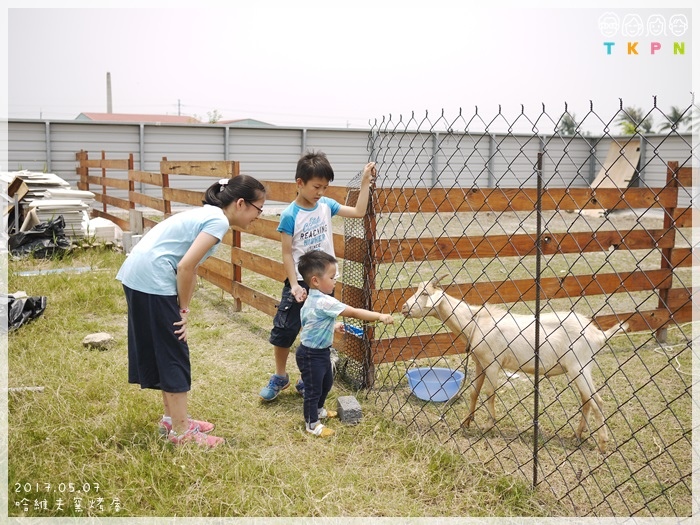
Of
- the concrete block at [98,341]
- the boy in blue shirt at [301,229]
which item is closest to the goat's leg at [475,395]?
the boy in blue shirt at [301,229]

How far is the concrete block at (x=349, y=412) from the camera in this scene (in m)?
3.78

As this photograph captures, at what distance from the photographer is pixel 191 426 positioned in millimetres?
3527

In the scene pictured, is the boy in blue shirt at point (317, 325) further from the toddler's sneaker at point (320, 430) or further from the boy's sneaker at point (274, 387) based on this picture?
the boy's sneaker at point (274, 387)

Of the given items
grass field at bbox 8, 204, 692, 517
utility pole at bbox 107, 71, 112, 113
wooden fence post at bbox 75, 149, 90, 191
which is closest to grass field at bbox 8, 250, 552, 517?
grass field at bbox 8, 204, 692, 517

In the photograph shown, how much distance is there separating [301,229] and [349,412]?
1177 mm

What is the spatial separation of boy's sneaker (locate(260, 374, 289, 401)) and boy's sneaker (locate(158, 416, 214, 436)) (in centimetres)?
50

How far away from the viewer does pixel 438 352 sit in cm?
470

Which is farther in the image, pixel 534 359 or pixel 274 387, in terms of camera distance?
pixel 274 387

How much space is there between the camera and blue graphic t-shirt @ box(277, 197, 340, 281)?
393cm

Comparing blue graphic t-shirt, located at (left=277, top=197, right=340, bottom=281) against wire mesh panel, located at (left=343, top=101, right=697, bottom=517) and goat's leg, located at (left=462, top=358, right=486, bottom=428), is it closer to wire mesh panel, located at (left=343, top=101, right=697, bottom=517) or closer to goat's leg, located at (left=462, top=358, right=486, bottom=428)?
wire mesh panel, located at (left=343, top=101, right=697, bottom=517)

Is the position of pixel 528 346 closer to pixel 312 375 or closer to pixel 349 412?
pixel 349 412

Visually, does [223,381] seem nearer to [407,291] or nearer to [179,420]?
[179,420]

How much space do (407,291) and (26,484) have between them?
2566 mm

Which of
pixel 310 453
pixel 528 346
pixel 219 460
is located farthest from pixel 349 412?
pixel 528 346
